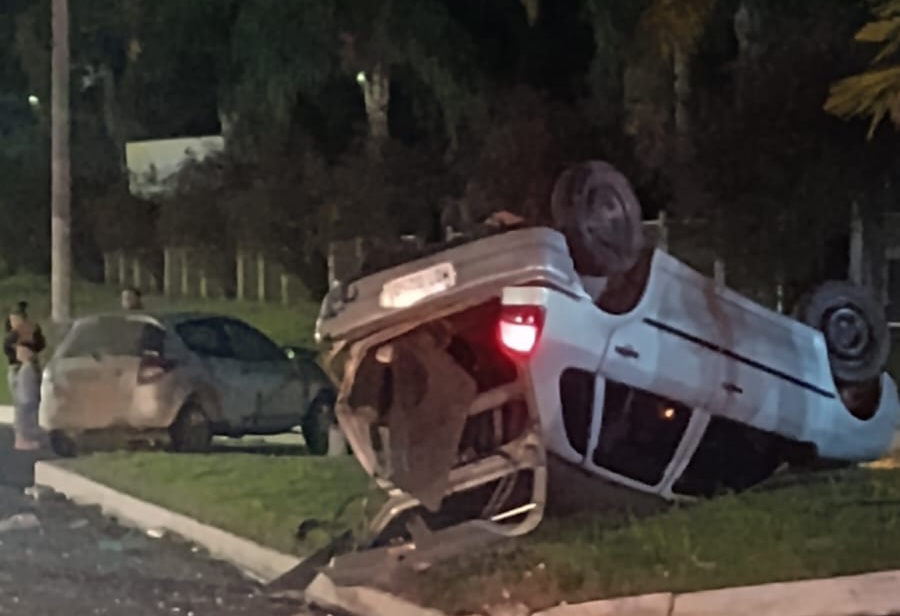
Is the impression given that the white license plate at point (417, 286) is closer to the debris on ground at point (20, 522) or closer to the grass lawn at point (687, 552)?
the grass lawn at point (687, 552)

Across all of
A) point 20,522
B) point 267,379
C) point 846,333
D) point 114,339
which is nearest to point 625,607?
point 846,333

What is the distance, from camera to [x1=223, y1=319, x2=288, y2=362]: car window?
1614 cm

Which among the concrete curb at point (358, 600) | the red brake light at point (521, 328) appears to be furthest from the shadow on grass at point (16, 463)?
the red brake light at point (521, 328)

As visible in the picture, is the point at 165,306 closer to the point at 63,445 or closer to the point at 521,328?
the point at 63,445

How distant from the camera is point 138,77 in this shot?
37.5 metres

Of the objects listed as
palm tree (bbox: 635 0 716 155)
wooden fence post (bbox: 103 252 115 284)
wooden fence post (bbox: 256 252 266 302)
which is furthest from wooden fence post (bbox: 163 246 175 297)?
palm tree (bbox: 635 0 716 155)

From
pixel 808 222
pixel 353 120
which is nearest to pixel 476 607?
pixel 808 222

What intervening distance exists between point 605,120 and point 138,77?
16319 millimetres

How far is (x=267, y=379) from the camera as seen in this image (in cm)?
1611

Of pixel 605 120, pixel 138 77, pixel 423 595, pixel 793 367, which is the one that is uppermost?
pixel 138 77

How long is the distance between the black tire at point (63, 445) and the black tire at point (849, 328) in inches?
307

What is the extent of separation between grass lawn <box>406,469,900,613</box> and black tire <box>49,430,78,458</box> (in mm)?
7565

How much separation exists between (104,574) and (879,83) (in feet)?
22.3

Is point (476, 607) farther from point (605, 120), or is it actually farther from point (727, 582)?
point (605, 120)
